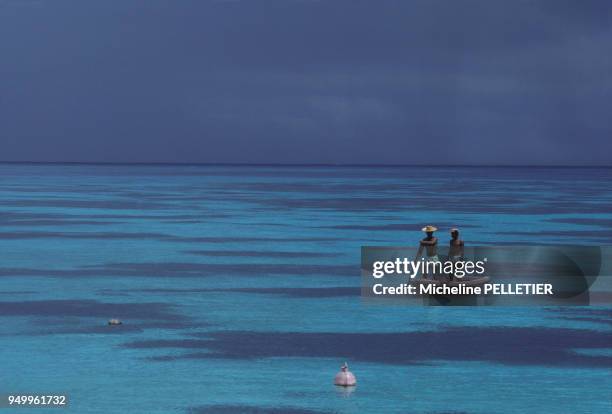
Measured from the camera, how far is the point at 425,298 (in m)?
24.5

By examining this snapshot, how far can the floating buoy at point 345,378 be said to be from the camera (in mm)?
16578

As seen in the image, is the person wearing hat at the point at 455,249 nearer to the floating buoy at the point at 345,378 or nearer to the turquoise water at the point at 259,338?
the turquoise water at the point at 259,338

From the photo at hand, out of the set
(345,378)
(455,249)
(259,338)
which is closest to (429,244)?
(455,249)

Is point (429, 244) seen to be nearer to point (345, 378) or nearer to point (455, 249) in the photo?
point (455, 249)

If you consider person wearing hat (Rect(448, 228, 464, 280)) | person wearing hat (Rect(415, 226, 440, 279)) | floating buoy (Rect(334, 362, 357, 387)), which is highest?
person wearing hat (Rect(415, 226, 440, 279))

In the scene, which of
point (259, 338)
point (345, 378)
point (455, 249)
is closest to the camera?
point (345, 378)

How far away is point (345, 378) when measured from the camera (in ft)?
54.5

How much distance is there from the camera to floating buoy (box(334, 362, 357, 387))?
54.4 ft

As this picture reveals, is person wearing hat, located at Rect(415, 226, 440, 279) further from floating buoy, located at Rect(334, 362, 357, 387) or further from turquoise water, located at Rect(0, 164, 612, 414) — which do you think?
floating buoy, located at Rect(334, 362, 357, 387)

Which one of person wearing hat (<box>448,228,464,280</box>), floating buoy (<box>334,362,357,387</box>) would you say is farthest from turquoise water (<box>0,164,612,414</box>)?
person wearing hat (<box>448,228,464,280</box>)

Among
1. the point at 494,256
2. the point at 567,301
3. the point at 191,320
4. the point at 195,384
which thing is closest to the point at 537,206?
the point at 494,256

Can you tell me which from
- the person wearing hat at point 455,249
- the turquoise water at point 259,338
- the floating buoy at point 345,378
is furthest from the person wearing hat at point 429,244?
the floating buoy at point 345,378

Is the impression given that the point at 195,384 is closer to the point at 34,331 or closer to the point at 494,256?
the point at 34,331

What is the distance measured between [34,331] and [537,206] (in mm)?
47126
